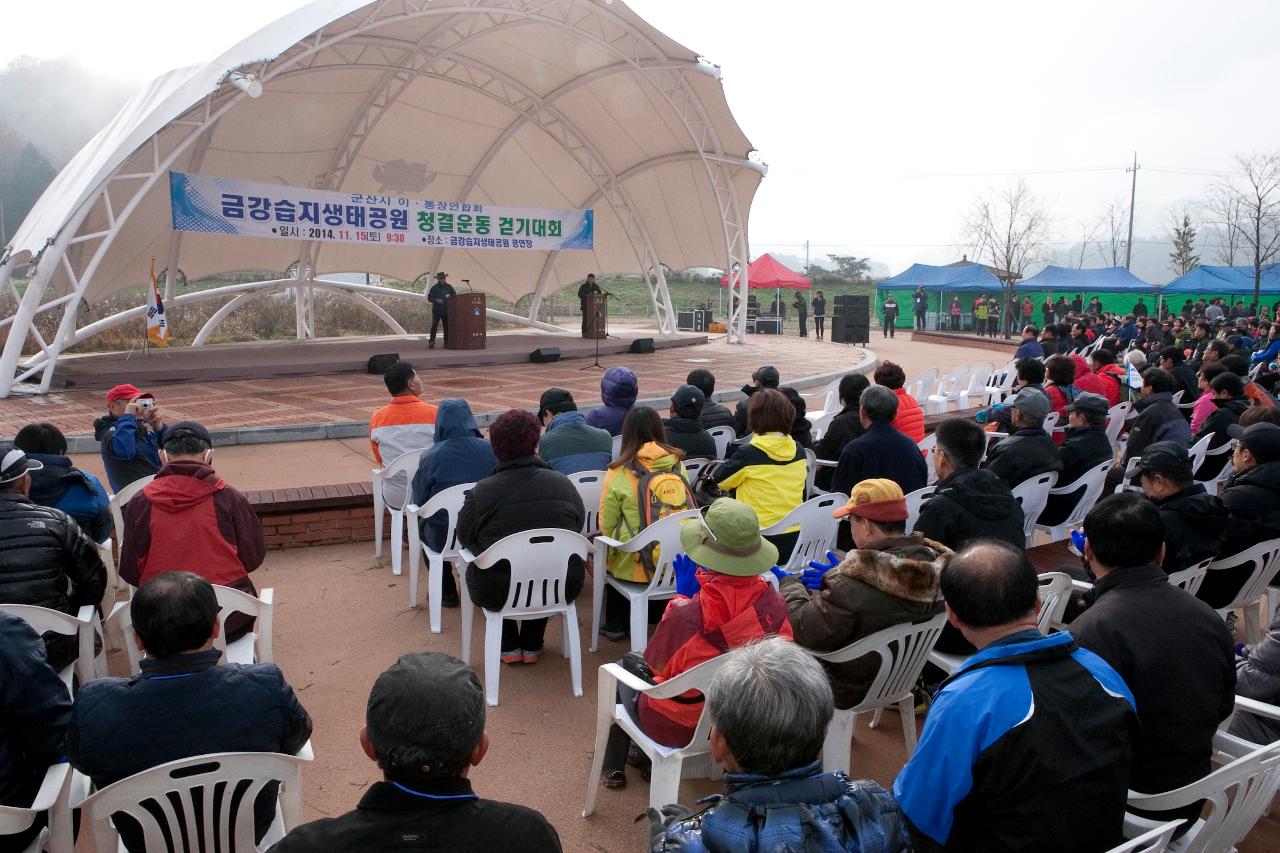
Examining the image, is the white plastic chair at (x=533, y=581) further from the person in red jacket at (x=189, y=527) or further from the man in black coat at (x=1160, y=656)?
the man in black coat at (x=1160, y=656)

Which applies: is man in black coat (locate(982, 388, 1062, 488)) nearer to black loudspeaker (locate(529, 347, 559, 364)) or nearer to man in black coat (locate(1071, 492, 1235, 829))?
man in black coat (locate(1071, 492, 1235, 829))

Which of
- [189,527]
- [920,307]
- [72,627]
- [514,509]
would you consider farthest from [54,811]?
[920,307]

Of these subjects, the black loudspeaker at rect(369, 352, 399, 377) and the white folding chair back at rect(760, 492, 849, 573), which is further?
the black loudspeaker at rect(369, 352, 399, 377)

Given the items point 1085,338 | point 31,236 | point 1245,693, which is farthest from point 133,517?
point 1085,338

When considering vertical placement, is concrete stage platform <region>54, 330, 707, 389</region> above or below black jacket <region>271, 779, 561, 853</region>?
above

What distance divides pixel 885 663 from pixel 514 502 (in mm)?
1685

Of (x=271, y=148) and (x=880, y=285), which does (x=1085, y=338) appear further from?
(x=880, y=285)

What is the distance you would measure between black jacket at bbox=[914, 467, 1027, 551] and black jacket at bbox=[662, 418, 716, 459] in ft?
5.55

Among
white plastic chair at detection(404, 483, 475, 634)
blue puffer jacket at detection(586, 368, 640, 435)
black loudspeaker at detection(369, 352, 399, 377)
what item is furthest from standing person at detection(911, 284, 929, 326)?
white plastic chair at detection(404, 483, 475, 634)

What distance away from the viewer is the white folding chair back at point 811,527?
391 centimetres

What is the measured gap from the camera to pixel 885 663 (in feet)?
8.91

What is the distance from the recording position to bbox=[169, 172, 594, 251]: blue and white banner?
14.1 m

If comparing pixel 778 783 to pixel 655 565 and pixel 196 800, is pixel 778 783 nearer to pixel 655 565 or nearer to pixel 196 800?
pixel 196 800

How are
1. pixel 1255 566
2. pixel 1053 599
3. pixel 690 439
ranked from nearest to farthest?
pixel 1053 599
pixel 1255 566
pixel 690 439
